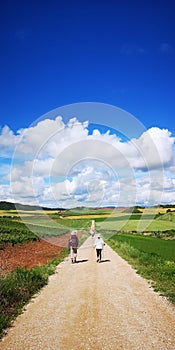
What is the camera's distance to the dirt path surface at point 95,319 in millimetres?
7199

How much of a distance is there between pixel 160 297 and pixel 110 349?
5.19 m

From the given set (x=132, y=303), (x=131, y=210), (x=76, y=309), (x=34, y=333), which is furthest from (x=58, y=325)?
(x=131, y=210)

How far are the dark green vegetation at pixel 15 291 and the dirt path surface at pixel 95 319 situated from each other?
27 centimetres

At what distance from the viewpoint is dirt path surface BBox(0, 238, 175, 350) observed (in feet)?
23.6

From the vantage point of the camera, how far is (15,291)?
11.2 metres

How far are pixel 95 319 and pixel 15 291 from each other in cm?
355

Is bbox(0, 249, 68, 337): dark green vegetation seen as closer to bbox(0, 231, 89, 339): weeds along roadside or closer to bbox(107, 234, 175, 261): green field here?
bbox(0, 231, 89, 339): weeds along roadside

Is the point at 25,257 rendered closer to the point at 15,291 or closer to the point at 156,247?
the point at 156,247

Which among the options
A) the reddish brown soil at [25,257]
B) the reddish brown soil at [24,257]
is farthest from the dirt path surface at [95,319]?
the reddish brown soil at [24,257]

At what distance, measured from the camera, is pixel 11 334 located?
7.84 meters

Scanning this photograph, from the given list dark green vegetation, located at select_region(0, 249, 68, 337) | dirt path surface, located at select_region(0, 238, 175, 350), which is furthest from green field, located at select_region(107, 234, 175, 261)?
dark green vegetation, located at select_region(0, 249, 68, 337)

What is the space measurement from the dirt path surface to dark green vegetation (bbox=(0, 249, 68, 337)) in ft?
0.89

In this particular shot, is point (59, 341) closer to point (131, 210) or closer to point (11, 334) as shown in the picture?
point (11, 334)

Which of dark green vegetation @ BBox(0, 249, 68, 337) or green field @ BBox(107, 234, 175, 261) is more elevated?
green field @ BBox(107, 234, 175, 261)
